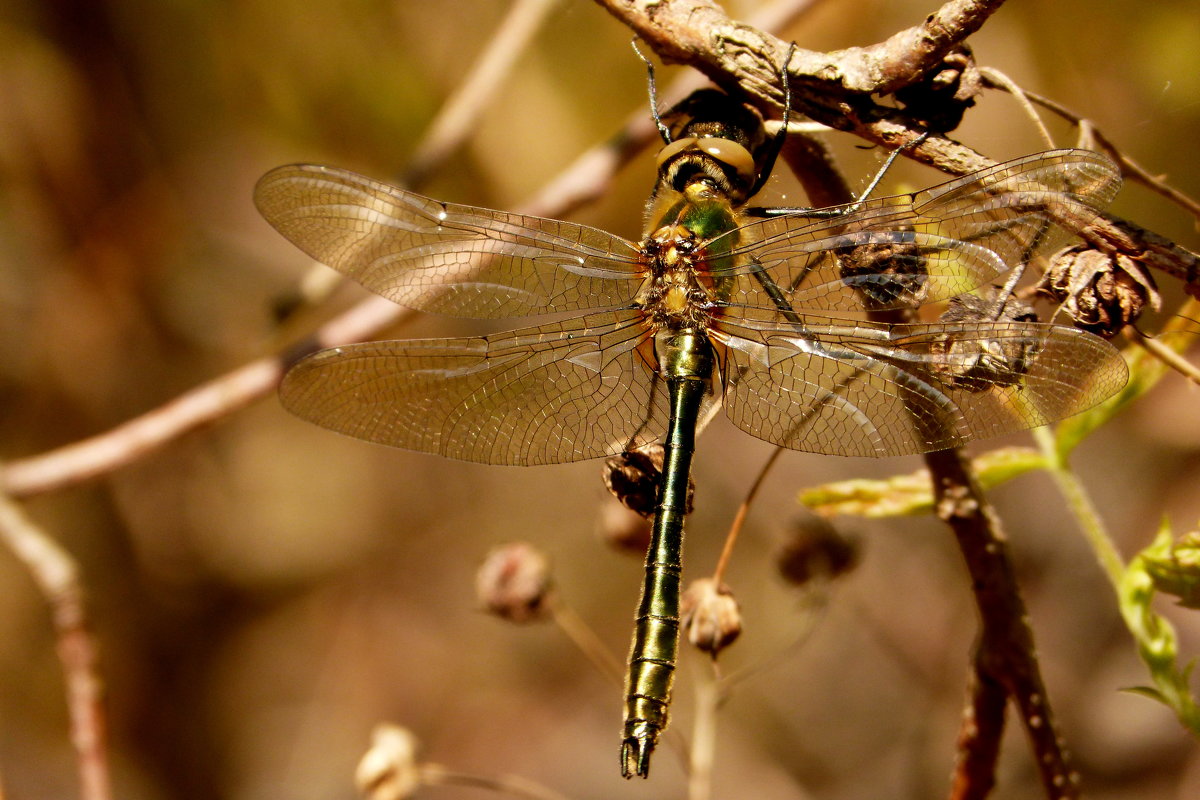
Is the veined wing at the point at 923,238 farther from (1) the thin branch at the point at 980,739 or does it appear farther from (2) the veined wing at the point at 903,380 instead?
(1) the thin branch at the point at 980,739

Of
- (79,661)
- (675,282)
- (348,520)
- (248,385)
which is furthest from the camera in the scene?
(348,520)

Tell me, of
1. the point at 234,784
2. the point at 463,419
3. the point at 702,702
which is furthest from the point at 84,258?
the point at 702,702

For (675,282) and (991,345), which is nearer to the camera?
(991,345)

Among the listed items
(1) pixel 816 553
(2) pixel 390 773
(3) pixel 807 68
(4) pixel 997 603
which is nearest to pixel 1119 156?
(3) pixel 807 68

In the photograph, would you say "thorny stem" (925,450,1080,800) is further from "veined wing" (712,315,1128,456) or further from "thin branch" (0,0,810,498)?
"thin branch" (0,0,810,498)

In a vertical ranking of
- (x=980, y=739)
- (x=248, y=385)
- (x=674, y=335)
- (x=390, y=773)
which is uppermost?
(x=248, y=385)

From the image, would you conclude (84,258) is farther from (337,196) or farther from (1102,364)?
(1102,364)

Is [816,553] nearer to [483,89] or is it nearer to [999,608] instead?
[999,608]
